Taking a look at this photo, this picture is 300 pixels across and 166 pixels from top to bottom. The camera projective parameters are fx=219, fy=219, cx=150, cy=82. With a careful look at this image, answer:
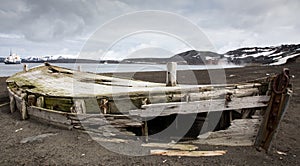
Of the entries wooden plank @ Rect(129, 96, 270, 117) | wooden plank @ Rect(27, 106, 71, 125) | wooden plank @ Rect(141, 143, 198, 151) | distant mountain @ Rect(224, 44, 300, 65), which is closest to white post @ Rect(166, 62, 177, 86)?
wooden plank @ Rect(129, 96, 270, 117)

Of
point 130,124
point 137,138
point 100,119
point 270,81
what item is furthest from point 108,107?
point 270,81

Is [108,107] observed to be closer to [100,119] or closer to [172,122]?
[100,119]

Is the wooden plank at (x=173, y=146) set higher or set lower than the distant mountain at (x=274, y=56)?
lower

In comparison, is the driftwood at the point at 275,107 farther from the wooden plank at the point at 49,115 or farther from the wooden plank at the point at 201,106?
the wooden plank at the point at 49,115

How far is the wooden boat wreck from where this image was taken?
4.89 metres

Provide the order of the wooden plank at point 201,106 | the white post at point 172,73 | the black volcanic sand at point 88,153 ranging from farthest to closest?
the white post at point 172,73, the wooden plank at point 201,106, the black volcanic sand at point 88,153

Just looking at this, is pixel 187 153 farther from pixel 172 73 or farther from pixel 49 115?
pixel 49 115

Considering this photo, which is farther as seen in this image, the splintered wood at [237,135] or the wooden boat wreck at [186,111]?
the splintered wood at [237,135]

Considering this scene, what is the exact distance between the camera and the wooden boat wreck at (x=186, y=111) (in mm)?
4887

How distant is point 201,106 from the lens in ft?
16.6

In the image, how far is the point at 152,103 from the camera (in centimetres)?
541

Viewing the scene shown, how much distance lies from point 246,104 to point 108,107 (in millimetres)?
3380

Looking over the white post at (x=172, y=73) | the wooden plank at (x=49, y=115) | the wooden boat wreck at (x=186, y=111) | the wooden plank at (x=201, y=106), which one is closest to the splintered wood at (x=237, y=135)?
the wooden boat wreck at (x=186, y=111)

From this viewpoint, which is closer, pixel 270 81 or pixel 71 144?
pixel 270 81
